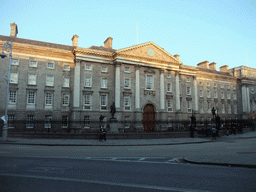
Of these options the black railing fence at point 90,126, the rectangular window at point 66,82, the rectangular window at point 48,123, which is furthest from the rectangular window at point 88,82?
Answer: the black railing fence at point 90,126

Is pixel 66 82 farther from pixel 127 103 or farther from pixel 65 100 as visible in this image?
pixel 127 103

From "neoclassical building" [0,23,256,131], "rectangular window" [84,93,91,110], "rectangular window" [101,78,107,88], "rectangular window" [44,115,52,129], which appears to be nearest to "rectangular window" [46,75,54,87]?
"neoclassical building" [0,23,256,131]

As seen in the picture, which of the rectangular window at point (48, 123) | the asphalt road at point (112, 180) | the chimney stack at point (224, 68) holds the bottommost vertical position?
the asphalt road at point (112, 180)

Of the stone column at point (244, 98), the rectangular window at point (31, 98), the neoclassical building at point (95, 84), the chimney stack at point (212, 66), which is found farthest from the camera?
the chimney stack at point (212, 66)

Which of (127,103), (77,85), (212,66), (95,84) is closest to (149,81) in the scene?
(127,103)

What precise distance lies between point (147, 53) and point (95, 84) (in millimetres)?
13248

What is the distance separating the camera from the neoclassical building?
34875 mm

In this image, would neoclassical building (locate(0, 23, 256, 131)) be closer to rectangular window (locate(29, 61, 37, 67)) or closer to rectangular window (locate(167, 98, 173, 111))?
rectangular window (locate(167, 98, 173, 111))

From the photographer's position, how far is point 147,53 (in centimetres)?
4344

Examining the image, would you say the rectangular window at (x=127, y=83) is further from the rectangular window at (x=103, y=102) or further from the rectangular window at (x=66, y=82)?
the rectangular window at (x=66, y=82)

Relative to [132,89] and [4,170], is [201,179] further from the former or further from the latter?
[132,89]

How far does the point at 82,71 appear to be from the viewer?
126 ft

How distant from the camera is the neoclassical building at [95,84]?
1373 inches

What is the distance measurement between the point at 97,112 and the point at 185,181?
33241 mm
